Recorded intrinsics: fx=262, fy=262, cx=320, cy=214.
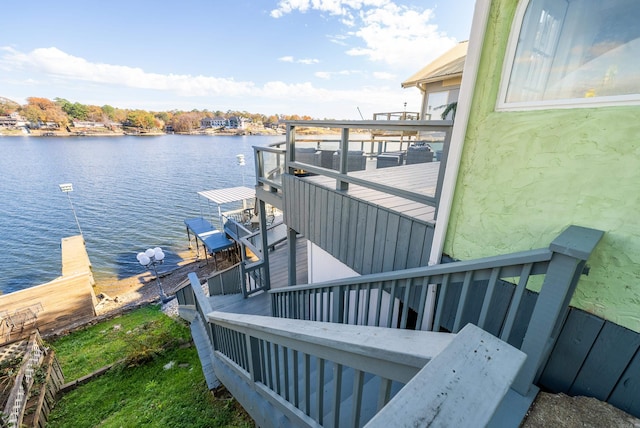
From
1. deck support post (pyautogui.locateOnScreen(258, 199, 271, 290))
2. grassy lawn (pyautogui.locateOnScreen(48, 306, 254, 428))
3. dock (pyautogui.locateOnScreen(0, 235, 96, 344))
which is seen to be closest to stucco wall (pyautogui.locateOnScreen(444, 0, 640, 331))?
grassy lawn (pyautogui.locateOnScreen(48, 306, 254, 428))

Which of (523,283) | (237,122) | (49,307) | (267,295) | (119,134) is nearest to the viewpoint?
(523,283)

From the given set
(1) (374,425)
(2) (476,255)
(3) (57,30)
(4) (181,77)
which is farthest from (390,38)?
(4) (181,77)

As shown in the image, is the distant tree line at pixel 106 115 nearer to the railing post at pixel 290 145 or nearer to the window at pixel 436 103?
the window at pixel 436 103

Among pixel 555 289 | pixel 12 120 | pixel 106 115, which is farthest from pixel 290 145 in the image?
pixel 12 120

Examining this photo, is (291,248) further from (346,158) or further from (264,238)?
(346,158)

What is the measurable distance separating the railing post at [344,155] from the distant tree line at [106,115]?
76168 mm

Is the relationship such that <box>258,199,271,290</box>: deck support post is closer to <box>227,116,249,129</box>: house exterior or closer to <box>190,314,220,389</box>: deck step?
<box>190,314,220,389</box>: deck step

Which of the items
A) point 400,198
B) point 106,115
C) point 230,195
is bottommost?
point 230,195

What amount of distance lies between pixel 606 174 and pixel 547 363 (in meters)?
1.18

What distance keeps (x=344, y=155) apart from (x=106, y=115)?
116 m

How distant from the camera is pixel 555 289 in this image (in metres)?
1.14

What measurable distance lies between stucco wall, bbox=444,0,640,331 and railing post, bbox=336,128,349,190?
1.44 metres

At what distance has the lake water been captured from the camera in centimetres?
1702

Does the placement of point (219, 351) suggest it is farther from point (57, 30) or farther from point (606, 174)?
point (57, 30)
